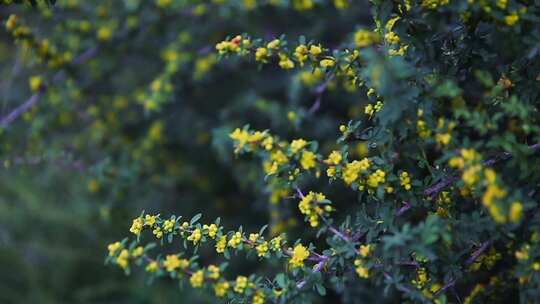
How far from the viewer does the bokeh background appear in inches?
111

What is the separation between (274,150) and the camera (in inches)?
56.0

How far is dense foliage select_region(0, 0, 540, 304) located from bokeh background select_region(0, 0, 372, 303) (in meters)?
0.01

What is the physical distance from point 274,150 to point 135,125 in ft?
7.36

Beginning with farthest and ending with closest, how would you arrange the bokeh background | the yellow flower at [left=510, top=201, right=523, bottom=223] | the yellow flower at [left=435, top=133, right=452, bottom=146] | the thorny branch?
the bokeh background
the thorny branch
the yellow flower at [left=435, top=133, right=452, bottom=146]
the yellow flower at [left=510, top=201, right=523, bottom=223]

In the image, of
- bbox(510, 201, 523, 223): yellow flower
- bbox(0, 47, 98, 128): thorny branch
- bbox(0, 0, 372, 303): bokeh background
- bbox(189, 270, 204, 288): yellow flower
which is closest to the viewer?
bbox(510, 201, 523, 223): yellow flower

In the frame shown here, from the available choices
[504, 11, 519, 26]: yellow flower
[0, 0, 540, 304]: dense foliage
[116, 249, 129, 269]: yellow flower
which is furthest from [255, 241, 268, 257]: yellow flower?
[504, 11, 519, 26]: yellow flower

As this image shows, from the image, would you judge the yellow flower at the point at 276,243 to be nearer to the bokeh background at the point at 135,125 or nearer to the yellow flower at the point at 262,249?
the yellow flower at the point at 262,249

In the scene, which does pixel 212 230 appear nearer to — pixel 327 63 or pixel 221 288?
pixel 221 288

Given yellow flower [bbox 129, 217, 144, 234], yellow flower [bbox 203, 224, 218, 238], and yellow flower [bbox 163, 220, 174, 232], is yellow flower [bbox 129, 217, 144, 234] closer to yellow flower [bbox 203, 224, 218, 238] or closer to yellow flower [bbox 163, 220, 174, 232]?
yellow flower [bbox 163, 220, 174, 232]

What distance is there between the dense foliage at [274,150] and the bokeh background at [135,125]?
15mm

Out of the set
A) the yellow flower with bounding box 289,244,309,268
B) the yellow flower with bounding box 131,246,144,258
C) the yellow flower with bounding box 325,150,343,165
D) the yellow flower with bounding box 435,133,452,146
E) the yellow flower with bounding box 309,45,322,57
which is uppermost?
the yellow flower with bounding box 309,45,322,57

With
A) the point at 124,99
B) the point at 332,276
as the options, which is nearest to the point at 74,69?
the point at 124,99

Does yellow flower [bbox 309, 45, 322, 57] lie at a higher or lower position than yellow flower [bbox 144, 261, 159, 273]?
higher

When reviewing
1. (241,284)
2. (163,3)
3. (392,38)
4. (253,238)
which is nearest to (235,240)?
(253,238)
